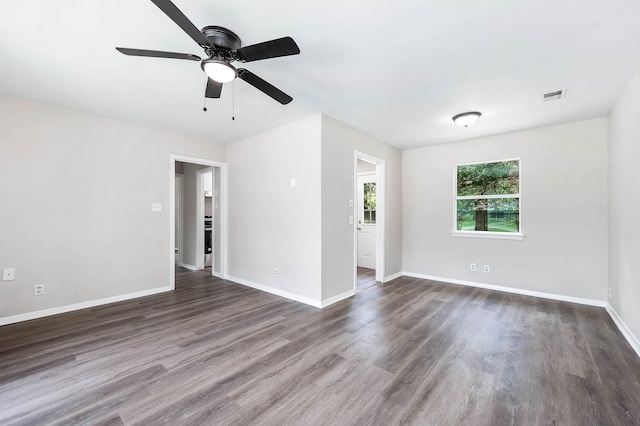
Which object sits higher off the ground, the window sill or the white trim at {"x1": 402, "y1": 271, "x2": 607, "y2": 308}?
the window sill

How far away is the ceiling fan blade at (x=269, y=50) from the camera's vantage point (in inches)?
64.6

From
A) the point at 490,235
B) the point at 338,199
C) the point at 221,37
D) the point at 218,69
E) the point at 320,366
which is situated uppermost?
the point at 221,37

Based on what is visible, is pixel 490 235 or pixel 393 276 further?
pixel 393 276

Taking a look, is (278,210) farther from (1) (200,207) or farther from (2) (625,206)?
(2) (625,206)

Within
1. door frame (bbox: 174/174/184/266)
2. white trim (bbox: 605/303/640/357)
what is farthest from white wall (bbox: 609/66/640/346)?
door frame (bbox: 174/174/184/266)

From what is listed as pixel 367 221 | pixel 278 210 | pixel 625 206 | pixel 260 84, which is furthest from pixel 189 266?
pixel 625 206

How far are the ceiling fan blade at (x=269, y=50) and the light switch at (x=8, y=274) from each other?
354cm

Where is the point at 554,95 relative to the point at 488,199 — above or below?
above

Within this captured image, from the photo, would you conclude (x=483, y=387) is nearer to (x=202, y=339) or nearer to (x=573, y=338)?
(x=573, y=338)

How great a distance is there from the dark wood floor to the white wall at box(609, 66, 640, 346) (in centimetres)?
38

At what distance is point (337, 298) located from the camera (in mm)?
3762

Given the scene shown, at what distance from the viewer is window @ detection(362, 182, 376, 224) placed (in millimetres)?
5933

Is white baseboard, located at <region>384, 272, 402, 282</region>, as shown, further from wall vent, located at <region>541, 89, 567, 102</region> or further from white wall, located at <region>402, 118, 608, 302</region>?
wall vent, located at <region>541, 89, 567, 102</region>

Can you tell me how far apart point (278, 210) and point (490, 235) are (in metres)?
3.43
